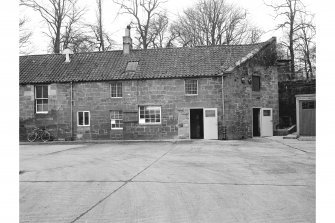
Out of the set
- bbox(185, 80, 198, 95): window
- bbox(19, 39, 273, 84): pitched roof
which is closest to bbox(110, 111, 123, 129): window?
bbox(19, 39, 273, 84): pitched roof

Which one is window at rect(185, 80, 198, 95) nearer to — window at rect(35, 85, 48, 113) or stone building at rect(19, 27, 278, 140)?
stone building at rect(19, 27, 278, 140)

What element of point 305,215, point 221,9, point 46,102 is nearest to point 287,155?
point 305,215

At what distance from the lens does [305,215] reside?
4.91m

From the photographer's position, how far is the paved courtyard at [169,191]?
502cm

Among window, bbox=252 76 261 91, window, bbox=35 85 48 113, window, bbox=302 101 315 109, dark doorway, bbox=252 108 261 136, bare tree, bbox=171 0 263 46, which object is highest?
bare tree, bbox=171 0 263 46

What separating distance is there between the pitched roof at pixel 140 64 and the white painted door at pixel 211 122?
2.47m

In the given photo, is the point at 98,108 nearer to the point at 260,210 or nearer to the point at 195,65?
the point at 195,65

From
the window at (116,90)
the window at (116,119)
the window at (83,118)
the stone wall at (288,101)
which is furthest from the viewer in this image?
the stone wall at (288,101)

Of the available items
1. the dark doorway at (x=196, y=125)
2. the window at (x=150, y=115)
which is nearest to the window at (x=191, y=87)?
the dark doorway at (x=196, y=125)

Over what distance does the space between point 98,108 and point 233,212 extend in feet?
55.5

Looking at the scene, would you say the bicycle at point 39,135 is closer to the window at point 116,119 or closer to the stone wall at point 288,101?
the window at point 116,119

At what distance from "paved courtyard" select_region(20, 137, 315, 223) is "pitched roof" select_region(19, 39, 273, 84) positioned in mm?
10488

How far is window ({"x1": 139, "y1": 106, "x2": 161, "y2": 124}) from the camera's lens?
2014 cm

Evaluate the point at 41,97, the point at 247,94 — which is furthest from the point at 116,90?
the point at 247,94
